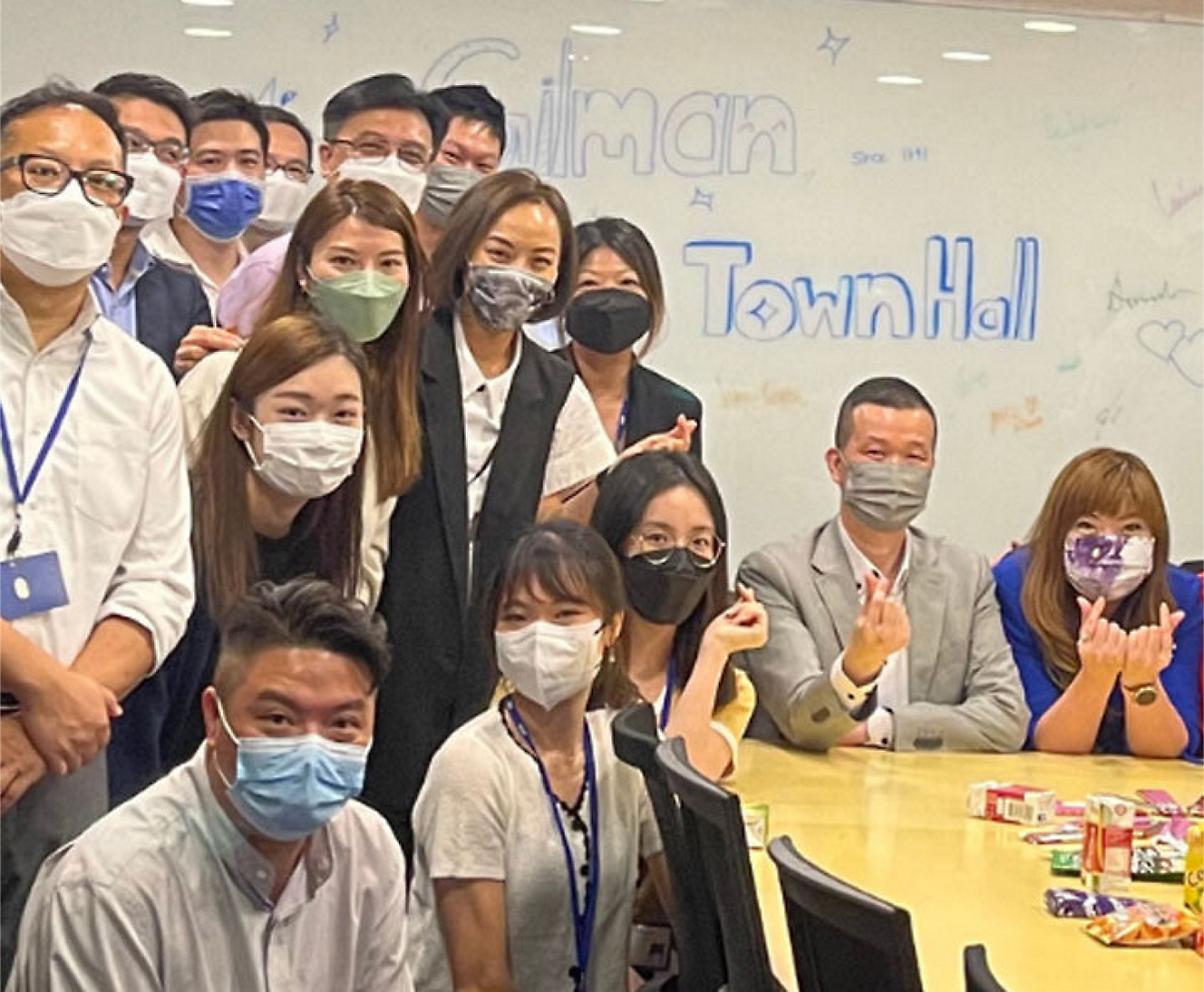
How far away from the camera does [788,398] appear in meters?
4.79

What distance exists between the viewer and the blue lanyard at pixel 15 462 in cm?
269

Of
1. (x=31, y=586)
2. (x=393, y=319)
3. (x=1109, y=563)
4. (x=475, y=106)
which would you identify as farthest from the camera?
(x=475, y=106)

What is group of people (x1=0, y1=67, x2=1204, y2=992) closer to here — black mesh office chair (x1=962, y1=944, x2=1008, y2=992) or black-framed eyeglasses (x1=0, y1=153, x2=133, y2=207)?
black-framed eyeglasses (x1=0, y1=153, x2=133, y2=207)

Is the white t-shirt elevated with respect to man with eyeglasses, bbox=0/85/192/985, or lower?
lower

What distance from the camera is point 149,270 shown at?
3559 millimetres

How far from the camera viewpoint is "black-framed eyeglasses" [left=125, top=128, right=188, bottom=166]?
367 cm

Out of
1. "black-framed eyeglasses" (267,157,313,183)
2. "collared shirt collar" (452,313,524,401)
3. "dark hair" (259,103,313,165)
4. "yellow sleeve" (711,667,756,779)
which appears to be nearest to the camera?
"yellow sleeve" (711,667,756,779)

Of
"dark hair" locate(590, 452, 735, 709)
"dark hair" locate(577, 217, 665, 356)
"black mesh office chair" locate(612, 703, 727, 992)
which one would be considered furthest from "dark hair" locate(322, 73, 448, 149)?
"black mesh office chair" locate(612, 703, 727, 992)

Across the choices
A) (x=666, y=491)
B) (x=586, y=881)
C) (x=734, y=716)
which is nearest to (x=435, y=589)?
(x=666, y=491)

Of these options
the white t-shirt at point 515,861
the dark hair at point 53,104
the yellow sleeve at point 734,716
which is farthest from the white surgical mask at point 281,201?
the white t-shirt at point 515,861

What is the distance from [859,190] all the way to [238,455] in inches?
86.9

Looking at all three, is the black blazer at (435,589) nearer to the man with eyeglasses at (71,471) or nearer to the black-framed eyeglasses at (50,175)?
the man with eyeglasses at (71,471)

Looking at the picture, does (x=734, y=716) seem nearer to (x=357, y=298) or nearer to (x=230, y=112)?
(x=357, y=298)

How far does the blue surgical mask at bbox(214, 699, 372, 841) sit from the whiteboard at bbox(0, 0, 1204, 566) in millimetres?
2427
